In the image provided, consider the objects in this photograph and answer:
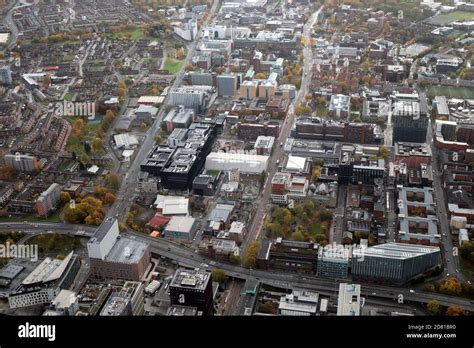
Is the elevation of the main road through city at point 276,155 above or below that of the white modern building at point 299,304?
below

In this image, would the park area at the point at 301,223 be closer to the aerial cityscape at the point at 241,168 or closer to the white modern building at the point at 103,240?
the aerial cityscape at the point at 241,168

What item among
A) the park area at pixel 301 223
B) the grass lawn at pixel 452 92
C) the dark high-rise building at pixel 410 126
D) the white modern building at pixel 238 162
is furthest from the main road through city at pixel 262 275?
the grass lawn at pixel 452 92

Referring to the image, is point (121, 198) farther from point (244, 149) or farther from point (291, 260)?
point (291, 260)

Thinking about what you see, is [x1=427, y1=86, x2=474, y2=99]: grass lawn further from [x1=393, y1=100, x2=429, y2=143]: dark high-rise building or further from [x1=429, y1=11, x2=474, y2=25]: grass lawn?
[x1=429, y1=11, x2=474, y2=25]: grass lawn

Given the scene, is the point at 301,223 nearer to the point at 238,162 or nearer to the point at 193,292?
the point at 238,162

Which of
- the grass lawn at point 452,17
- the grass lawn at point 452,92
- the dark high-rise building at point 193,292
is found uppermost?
the grass lawn at point 452,17

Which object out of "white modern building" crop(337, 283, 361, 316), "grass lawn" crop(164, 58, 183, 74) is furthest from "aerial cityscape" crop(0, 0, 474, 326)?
"grass lawn" crop(164, 58, 183, 74)

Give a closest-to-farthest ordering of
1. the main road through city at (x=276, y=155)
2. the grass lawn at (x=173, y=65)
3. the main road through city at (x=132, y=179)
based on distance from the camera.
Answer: the main road through city at (x=276, y=155) < the main road through city at (x=132, y=179) < the grass lawn at (x=173, y=65)
